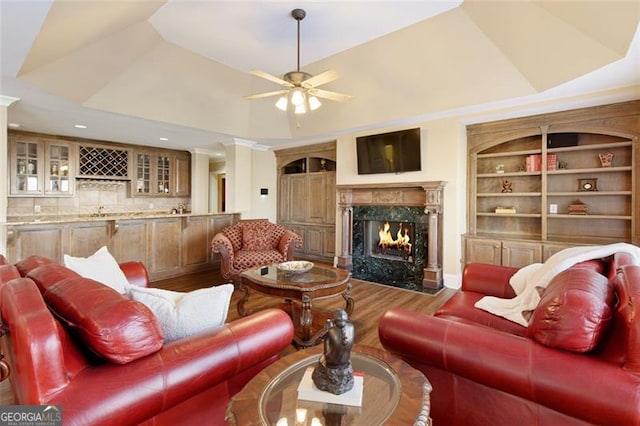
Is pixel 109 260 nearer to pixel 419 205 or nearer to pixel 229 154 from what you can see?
pixel 419 205

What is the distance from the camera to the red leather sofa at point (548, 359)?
110cm

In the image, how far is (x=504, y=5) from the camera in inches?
116

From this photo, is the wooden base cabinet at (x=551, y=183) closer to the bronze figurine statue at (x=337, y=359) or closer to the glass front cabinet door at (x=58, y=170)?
the bronze figurine statue at (x=337, y=359)

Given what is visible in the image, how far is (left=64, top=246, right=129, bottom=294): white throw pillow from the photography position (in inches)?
77.2

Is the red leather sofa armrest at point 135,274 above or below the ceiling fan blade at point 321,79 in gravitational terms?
below

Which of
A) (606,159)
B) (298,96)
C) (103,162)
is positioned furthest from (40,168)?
(606,159)

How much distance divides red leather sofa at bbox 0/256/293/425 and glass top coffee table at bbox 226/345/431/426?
0.69 feet

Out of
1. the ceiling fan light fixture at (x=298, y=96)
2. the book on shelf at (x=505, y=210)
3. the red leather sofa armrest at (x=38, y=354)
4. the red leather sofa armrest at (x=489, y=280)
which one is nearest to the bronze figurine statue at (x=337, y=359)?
the red leather sofa armrest at (x=38, y=354)

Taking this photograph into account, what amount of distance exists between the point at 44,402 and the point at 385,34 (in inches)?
162

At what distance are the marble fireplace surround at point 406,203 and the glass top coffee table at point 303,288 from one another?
6.27ft

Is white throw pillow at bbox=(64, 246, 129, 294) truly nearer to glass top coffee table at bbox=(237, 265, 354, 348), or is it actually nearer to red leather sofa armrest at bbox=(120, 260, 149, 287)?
red leather sofa armrest at bbox=(120, 260, 149, 287)

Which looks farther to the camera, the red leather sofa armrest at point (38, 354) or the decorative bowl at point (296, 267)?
the decorative bowl at point (296, 267)

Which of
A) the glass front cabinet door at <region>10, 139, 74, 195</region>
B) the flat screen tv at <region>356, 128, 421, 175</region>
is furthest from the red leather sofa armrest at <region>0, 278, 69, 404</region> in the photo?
the glass front cabinet door at <region>10, 139, 74, 195</region>

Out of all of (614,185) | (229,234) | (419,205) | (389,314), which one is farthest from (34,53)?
(614,185)
